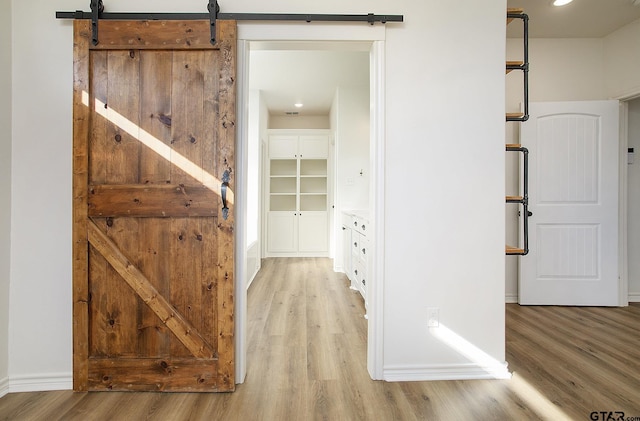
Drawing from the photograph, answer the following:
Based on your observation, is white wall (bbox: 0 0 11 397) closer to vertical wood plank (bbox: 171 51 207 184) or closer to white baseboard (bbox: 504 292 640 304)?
vertical wood plank (bbox: 171 51 207 184)

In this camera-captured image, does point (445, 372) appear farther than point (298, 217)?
No

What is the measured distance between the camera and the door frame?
1.72 meters

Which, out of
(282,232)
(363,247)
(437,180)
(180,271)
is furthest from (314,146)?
(180,271)

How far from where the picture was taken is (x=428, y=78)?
1769 millimetres

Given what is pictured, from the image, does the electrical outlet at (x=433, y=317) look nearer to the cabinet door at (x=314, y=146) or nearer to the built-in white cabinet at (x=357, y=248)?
the built-in white cabinet at (x=357, y=248)

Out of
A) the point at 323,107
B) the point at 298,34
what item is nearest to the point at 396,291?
the point at 298,34

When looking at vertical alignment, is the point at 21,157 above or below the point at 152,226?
above

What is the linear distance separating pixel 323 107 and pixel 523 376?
4912 millimetres

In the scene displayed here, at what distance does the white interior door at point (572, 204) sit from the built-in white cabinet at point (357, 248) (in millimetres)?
1614

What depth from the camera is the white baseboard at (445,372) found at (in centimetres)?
175

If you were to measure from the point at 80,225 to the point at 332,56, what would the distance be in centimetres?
312

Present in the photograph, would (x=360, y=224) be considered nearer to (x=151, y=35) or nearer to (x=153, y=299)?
(x=153, y=299)

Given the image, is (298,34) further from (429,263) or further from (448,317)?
(448,317)

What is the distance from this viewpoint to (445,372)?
5.80ft
